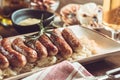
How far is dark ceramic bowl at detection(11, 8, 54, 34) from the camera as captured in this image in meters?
1.50

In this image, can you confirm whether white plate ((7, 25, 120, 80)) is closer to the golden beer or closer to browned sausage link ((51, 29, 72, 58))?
browned sausage link ((51, 29, 72, 58))

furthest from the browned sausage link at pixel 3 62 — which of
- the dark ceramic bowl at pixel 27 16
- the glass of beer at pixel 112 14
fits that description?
the glass of beer at pixel 112 14

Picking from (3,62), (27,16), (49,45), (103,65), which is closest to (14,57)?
(3,62)

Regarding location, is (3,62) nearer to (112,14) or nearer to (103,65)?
(103,65)

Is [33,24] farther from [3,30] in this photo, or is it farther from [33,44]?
[33,44]

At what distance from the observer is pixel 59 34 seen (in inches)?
49.2

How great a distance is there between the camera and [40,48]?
3.77 ft

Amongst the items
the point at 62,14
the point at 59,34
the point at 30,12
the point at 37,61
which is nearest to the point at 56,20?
the point at 62,14

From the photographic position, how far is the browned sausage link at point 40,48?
1.14m

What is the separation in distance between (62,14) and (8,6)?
32 cm

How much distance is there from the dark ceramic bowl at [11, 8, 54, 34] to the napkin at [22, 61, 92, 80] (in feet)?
1.56

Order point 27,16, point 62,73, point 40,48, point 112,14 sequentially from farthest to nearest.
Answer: point 27,16 < point 112,14 < point 40,48 < point 62,73

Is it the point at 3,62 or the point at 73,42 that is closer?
the point at 3,62

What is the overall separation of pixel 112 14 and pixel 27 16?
456 millimetres
